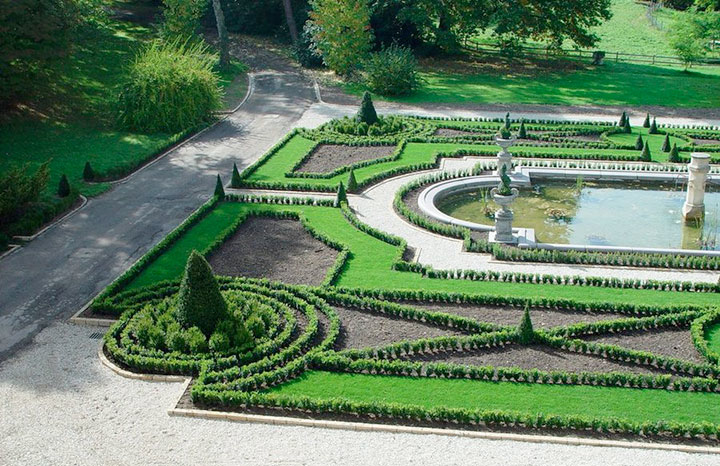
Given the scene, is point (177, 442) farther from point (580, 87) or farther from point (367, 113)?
point (580, 87)

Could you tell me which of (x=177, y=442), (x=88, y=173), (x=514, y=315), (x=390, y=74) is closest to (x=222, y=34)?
(x=390, y=74)

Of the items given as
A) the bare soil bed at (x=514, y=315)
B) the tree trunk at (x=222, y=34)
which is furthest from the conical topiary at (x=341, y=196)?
the tree trunk at (x=222, y=34)

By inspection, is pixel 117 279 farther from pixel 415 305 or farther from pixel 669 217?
pixel 669 217

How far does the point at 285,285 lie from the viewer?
22078mm

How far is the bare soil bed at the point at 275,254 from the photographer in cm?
2338

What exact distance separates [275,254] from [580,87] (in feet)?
102

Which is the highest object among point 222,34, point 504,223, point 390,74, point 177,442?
point 222,34

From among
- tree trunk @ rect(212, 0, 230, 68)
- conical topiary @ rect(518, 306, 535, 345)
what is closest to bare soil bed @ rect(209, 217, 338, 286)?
conical topiary @ rect(518, 306, 535, 345)

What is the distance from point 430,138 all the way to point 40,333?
21.7 m

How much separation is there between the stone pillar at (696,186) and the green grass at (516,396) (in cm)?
1221

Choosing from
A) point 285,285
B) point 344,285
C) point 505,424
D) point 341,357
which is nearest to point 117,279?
point 285,285

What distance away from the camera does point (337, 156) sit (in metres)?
35.2

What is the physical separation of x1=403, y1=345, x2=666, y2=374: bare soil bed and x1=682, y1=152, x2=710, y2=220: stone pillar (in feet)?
37.6

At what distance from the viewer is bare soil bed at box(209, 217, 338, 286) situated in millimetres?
23375
